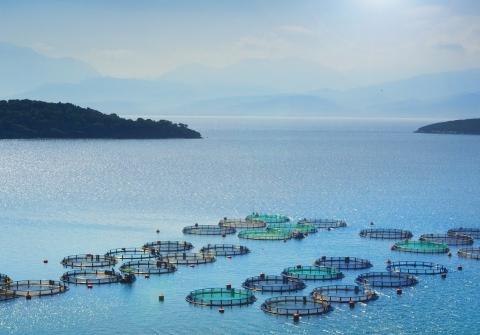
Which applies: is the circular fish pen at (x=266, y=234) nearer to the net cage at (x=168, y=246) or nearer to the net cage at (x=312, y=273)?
the net cage at (x=168, y=246)

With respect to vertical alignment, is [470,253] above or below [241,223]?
below

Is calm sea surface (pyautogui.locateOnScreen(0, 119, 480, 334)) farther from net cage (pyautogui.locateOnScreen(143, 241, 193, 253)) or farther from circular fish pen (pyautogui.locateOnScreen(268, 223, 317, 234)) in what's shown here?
net cage (pyautogui.locateOnScreen(143, 241, 193, 253))

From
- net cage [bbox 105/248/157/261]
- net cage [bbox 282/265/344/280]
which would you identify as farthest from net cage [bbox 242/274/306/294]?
net cage [bbox 105/248/157/261]

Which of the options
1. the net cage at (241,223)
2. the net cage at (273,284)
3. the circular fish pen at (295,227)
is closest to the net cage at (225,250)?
the net cage at (273,284)

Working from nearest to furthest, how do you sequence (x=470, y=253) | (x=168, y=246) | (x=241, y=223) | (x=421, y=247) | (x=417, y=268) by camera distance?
(x=417, y=268) < (x=470, y=253) < (x=168, y=246) < (x=421, y=247) < (x=241, y=223)

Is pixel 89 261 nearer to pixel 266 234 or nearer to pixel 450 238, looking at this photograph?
pixel 266 234

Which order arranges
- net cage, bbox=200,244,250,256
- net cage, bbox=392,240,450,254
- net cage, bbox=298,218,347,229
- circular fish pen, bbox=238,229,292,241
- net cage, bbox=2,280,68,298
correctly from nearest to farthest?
net cage, bbox=2,280,68,298 → net cage, bbox=200,244,250,256 → net cage, bbox=392,240,450,254 → circular fish pen, bbox=238,229,292,241 → net cage, bbox=298,218,347,229

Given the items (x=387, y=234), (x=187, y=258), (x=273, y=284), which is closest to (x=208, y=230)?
(x=187, y=258)
